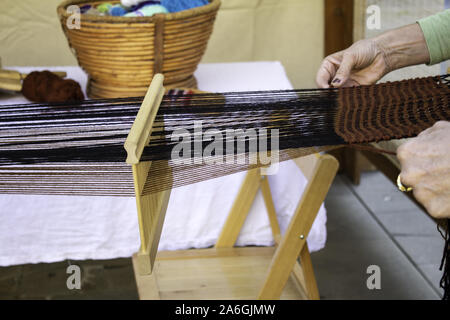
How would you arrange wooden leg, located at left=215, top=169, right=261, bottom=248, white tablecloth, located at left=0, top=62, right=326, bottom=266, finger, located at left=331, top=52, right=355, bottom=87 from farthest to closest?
wooden leg, located at left=215, top=169, right=261, bottom=248 < white tablecloth, located at left=0, top=62, right=326, bottom=266 < finger, located at left=331, top=52, right=355, bottom=87

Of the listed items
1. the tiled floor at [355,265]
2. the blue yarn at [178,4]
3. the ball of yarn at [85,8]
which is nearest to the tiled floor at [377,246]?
the tiled floor at [355,265]

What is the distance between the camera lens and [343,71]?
3.96 ft

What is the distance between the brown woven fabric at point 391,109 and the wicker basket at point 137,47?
0.47m

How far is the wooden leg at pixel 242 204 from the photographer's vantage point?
1.44 meters

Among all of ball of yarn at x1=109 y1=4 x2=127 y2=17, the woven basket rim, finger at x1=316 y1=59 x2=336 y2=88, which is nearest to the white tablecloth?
finger at x1=316 y1=59 x2=336 y2=88

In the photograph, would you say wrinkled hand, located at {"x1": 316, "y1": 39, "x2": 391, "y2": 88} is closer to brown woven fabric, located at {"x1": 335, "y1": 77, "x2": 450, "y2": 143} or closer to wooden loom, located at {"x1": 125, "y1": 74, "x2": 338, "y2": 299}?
brown woven fabric, located at {"x1": 335, "y1": 77, "x2": 450, "y2": 143}

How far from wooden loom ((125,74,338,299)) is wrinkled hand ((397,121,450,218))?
0.39m

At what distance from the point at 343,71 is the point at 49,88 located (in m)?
0.77

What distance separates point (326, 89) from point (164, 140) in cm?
38

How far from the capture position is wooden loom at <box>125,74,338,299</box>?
1.27m

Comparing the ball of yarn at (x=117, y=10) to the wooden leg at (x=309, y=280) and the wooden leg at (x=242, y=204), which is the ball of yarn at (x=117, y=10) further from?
the wooden leg at (x=309, y=280)

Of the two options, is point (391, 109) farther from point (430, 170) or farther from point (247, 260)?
point (247, 260)

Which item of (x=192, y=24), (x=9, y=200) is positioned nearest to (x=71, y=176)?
(x=9, y=200)

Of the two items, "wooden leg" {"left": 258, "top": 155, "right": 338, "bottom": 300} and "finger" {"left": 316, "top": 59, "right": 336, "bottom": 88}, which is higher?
"finger" {"left": 316, "top": 59, "right": 336, "bottom": 88}
